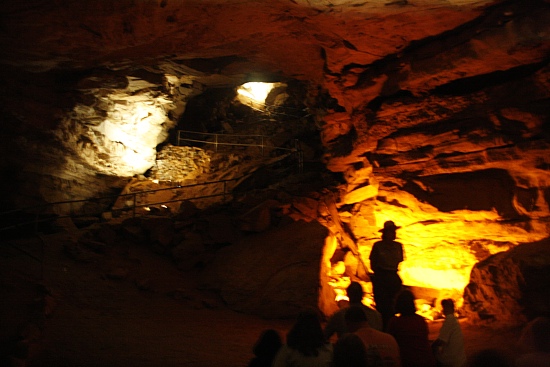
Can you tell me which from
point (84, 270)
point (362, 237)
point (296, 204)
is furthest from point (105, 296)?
point (362, 237)

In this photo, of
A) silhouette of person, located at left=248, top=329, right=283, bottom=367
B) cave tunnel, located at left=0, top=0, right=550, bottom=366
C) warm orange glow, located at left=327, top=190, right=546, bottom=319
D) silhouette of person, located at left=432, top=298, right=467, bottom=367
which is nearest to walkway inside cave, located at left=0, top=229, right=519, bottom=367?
cave tunnel, located at left=0, top=0, right=550, bottom=366

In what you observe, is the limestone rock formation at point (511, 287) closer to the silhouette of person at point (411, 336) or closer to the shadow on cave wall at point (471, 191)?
the shadow on cave wall at point (471, 191)

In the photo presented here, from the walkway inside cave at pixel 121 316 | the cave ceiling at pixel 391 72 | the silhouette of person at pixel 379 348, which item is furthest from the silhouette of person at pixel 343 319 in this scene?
the cave ceiling at pixel 391 72

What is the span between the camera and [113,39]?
886 centimetres

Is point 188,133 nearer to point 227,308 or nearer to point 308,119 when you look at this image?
point 308,119

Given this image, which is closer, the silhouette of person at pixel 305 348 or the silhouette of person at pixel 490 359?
the silhouette of person at pixel 490 359

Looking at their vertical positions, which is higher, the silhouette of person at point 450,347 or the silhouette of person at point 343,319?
the silhouette of person at point 343,319

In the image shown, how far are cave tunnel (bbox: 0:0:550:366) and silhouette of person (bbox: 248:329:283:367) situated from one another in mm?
2927

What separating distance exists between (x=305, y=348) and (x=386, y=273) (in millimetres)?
3409

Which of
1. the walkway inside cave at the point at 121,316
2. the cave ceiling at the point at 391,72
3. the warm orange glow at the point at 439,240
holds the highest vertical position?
the cave ceiling at the point at 391,72

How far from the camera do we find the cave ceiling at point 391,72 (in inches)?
299

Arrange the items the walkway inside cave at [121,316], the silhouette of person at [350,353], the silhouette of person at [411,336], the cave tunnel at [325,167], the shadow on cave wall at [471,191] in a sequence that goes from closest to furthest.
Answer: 1. the silhouette of person at [350,353]
2. the silhouette of person at [411,336]
3. the walkway inside cave at [121,316]
4. the cave tunnel at [325,167]
5. the shadow on cave wall at [471,191]

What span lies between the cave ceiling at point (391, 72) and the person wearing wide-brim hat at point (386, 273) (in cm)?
239

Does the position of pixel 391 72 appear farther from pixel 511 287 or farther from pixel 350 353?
pixel 350 353
